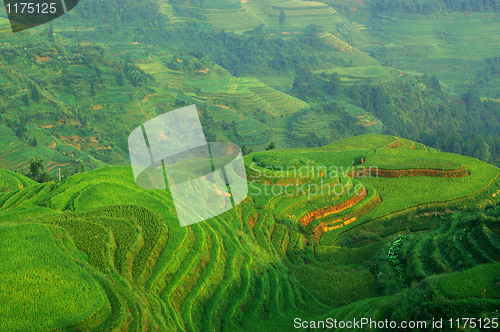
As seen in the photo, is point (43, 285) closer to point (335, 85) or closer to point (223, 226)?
point (223, 226)

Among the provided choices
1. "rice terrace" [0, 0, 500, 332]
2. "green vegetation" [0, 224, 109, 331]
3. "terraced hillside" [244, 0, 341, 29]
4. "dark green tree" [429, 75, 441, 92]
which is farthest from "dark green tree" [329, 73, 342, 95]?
"green vegetation" [0, 224, 109, 331]

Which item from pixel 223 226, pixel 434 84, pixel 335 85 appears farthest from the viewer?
pixel 434 84

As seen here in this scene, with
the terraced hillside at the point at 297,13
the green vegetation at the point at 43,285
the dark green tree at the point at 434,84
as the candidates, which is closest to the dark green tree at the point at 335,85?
the dark green tree at the point at 434,84

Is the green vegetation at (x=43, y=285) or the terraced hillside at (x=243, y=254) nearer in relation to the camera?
the green vegetation at (x=43, y=285)

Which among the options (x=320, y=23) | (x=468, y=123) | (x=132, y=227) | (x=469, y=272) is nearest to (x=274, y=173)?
(x=132, y=227)

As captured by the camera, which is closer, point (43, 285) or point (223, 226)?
point (43, 285)

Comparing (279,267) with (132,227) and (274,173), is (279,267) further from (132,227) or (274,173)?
(274,173)

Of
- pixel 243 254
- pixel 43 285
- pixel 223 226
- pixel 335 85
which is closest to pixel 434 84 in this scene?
pixel 335 85

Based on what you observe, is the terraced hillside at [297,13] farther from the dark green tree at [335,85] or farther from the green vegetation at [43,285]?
the green vegetation at [43,285]

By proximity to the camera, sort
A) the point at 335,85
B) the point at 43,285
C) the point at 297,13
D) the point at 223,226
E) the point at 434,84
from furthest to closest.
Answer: the point at 297,13 < the point at 434,84 < the point at 335,85 < the point at 223,226 < the point at 43,285
